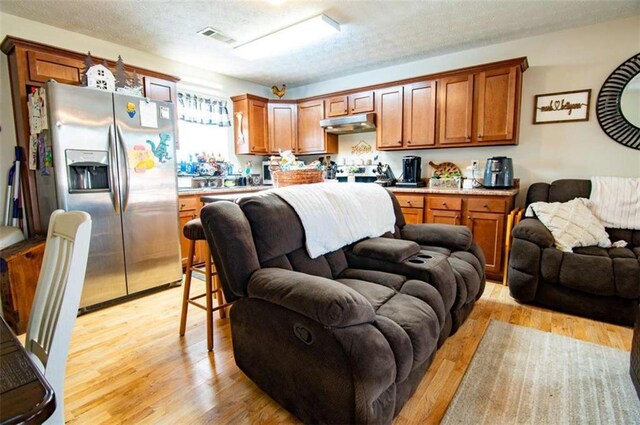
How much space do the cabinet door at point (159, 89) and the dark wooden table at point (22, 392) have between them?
3210 mm

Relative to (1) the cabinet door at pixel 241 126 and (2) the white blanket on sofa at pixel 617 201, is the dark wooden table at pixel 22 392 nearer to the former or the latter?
(2) the white blanket on sofa at pixel 617 201

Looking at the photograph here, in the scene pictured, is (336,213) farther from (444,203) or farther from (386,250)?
(444,203)

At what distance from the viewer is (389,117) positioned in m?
4.07

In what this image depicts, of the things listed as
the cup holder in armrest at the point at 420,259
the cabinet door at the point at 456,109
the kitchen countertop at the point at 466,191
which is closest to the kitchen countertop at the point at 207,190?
the kitchen countertop at the point at 466,191

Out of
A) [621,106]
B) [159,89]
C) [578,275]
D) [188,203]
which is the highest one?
[159,89]

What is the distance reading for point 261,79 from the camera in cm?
488

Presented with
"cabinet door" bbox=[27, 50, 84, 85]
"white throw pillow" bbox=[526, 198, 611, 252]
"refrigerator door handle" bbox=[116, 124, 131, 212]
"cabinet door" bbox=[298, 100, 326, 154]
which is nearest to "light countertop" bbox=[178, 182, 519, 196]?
"white throw pillow" bbox=[526, 198, 611, 252]

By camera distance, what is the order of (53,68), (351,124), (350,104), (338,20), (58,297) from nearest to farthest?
(58,297), (53,68), (338,20), (351,124), (350,104)

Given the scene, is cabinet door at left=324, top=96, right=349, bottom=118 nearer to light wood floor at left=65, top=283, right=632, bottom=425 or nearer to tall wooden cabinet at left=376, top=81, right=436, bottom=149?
tall wooden cabinet at left=376, top=81, right=436, bottom=149

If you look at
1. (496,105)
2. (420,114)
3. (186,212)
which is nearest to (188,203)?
(186,212)

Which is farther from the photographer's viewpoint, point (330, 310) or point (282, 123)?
point (282, 123)

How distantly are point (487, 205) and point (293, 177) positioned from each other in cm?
210

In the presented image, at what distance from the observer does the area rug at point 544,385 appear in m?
1.48

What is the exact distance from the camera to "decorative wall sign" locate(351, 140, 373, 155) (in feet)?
15.2
